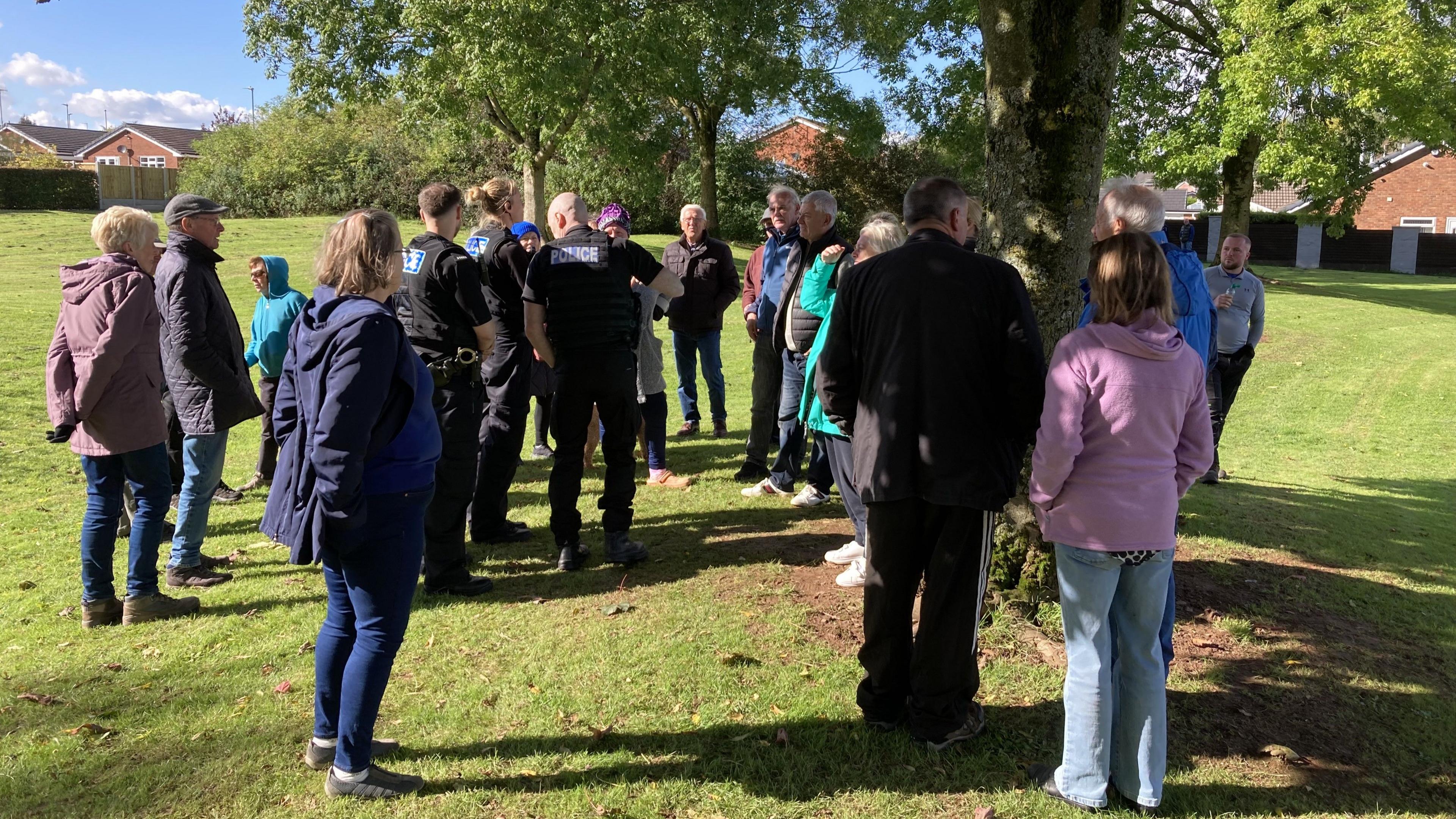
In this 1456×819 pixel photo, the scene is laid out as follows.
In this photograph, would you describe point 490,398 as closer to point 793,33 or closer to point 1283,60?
point 1283,60

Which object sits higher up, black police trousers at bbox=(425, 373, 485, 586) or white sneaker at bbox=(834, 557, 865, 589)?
black police trousers at bbox=(425, 373, 485, 586)

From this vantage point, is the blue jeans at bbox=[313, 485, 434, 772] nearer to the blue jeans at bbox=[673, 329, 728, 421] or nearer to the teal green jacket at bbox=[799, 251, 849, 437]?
the teal green jacket at bbox=[799, 251, 849, 437]

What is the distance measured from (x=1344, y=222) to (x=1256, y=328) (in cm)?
2374

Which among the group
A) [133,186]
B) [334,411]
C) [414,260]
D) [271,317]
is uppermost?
[133,186]

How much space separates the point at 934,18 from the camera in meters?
25.6

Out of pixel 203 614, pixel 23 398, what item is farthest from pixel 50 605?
pixel 23 398

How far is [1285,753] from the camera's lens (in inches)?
155

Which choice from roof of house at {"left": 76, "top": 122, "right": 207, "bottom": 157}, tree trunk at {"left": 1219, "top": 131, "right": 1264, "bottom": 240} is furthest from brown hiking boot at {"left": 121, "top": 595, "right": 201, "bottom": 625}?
roof of house at {"left": 76, "top": 122, "right": 207, "bottom": 157}

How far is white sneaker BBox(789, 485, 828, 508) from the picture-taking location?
7.22 meters

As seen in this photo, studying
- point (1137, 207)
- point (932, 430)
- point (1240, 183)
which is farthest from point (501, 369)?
point (1240, 183)

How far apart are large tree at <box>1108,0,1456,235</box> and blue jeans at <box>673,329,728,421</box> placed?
1708cm

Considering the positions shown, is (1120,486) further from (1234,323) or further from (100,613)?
(1234,323)

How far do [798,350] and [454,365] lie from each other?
2.50m

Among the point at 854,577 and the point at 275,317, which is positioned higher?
the point at 275,317
